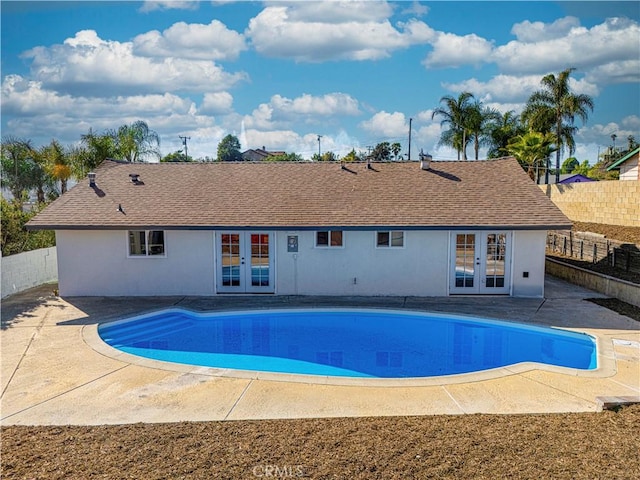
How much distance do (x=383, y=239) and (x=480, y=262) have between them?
3176mm

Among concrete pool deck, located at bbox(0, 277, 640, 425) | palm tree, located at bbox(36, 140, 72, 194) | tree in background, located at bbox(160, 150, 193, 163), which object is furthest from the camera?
tree in background, located at bbox(160, 150, 193, 163)

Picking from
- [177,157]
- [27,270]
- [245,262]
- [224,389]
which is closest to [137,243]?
[245,262]

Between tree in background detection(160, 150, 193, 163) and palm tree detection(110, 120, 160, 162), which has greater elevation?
tree in background detection(160, 150, 193, 163)

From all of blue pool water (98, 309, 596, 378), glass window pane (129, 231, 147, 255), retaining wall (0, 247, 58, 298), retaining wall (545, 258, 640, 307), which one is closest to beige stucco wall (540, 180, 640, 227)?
retaining wall (545, 258, 640, 307)

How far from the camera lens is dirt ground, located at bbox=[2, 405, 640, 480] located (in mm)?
5676

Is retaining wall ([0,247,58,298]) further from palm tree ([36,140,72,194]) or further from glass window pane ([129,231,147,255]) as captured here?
palm tree ([36,140,72,194])

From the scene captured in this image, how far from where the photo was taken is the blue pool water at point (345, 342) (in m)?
10.6

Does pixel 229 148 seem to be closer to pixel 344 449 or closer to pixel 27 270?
pixel 27 270

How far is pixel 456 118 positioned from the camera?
42906mm

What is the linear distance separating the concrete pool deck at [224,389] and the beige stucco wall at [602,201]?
10.1 m

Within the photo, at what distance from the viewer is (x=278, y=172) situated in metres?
18.7

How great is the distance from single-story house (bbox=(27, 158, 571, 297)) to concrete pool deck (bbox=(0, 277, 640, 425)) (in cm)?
378

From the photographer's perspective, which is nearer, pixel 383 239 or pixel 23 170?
pixel 383 239

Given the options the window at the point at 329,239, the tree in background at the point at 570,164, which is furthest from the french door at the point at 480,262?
the tree in background at the point at 570,164
